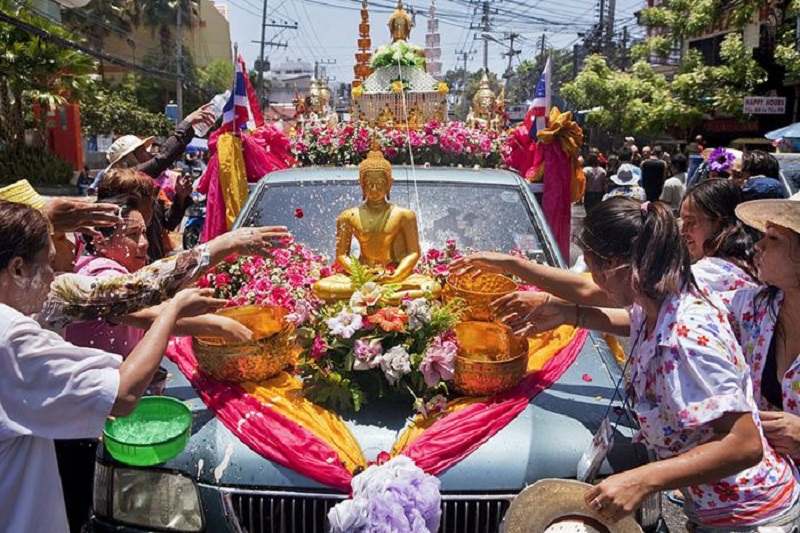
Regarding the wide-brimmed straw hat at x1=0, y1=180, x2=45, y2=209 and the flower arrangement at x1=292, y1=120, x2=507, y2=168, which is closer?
the wide-brimmed straw hat at x1=0, y1=180, x2=45, y2=209

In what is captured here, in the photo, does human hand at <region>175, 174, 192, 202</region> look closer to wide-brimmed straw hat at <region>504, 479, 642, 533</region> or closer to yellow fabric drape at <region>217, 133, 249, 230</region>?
yellow fabric drape at <region>217, 133, 249, 230</region>

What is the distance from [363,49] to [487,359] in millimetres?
7333

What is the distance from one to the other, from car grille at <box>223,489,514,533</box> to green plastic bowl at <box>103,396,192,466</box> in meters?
0.23

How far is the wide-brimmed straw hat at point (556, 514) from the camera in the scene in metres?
1.86

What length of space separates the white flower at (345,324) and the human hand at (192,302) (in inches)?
18.8

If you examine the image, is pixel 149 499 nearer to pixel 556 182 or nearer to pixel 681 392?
pixel 681 392

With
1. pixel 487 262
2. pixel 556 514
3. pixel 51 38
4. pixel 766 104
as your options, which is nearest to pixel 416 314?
pixel 487 262

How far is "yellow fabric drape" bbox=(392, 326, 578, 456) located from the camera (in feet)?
7.59

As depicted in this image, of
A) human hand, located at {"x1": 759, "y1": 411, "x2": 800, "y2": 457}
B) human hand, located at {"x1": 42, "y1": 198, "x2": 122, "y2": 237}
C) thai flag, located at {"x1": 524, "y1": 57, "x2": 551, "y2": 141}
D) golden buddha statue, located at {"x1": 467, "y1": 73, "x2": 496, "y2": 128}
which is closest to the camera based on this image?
human hand, located at {"x1": 759, "y1": 411, "x2": 800, "y2": 457}

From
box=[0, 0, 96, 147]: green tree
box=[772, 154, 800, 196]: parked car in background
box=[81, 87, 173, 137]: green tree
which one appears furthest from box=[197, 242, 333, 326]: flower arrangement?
box=[81, 87, 173, 137]: green tree

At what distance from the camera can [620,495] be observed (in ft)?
5.75

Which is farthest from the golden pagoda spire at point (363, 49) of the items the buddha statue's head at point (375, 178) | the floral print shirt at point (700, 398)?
the floral print shirt at point (700, 398)

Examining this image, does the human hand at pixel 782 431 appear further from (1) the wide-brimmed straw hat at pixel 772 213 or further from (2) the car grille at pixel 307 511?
(2) the car grille at pixel 307 511

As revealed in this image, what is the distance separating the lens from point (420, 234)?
3.67 m
